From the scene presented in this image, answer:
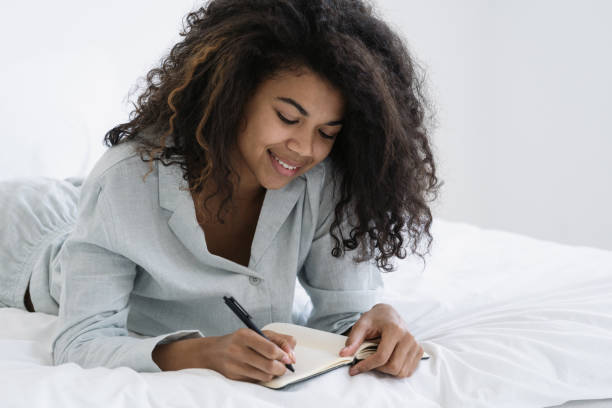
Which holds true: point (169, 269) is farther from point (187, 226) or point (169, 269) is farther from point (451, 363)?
point (451, 363)

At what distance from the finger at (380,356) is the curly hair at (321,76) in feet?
0.83

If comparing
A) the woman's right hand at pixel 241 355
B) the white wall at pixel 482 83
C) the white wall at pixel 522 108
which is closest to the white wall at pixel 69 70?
the white wall at pixel 482 83

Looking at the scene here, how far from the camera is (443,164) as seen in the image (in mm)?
3688

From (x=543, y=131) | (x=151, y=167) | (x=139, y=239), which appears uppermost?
(x=543, y=131)

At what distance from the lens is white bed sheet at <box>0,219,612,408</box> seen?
2.69ft

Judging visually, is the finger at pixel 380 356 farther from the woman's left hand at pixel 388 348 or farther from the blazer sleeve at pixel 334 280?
the blazer sleeve at pixel 334 280

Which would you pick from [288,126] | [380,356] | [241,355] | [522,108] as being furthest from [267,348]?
[522,108]

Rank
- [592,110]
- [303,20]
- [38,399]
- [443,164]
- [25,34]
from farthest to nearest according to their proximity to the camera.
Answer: [443,164]
[592,110]
[25,34]
[303,20]
[38,399]

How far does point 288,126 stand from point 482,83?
2.78 meters

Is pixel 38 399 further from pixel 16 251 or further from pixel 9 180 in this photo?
pixel 9 180

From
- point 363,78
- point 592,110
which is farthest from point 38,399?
point 592,110

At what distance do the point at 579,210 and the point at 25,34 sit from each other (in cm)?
268

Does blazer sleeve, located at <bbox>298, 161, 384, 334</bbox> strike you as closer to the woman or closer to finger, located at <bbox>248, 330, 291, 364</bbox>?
the woman

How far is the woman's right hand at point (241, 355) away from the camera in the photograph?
2.93ft
